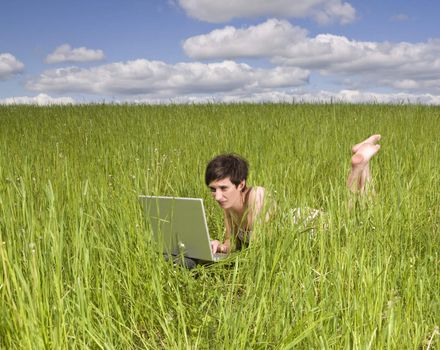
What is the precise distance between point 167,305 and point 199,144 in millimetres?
4001

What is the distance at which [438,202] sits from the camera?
11.6ft

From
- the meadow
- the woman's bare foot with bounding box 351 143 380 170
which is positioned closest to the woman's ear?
the meadow

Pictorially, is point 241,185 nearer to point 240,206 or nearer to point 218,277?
point 240,206

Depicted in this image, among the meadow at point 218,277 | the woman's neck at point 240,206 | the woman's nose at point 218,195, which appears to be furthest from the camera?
the woman's neck at point 240,206

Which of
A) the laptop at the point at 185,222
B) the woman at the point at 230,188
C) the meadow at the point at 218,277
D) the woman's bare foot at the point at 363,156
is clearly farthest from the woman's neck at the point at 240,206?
the woman's bare foot at the point at 363,156

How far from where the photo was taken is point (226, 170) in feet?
10.8

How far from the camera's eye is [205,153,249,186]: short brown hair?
3.29 m

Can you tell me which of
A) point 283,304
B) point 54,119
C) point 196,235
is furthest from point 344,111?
point 283,304

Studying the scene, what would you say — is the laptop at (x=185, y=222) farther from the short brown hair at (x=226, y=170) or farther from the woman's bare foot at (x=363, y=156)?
the woman's bare foot at (x=363, y=156)

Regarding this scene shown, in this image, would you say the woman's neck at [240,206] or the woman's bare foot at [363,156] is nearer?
the woman's neck at [240,206]

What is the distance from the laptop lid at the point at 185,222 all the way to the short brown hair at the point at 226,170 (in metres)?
0.61

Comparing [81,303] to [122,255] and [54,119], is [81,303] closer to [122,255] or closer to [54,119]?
[122,255]

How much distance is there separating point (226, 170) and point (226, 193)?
15 cm

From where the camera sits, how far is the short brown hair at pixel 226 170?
10.8 ft
